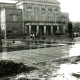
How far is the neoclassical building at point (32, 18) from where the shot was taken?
178ft

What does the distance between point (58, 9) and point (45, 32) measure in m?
9.50

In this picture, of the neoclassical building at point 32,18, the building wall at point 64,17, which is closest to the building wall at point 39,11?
the neoclassical building at point 32,18

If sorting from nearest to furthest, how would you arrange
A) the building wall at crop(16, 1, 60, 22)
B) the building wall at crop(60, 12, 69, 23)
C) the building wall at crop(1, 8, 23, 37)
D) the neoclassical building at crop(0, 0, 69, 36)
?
the building wall at crop(1, 8, 23, 37), the neoclassical building at crop(0, 0, 69, 36), the building wall at crop(16, 1, 60, 22), the building wall at crop(60, 12, 69, 23)

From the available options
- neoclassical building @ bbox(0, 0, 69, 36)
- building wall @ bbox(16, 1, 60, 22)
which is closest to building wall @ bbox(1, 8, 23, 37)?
neoclassical building @ bbox(0, 0, 69, 36)

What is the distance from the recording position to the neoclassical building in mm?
54250

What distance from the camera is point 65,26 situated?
62812mm

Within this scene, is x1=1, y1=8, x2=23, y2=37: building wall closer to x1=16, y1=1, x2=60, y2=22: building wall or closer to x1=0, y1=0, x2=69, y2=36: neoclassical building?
x1=0, y1=0, x2=69, y2=36: neoclassical building

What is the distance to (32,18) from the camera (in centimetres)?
5772

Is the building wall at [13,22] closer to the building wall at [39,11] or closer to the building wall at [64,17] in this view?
the building wall at [39,11]

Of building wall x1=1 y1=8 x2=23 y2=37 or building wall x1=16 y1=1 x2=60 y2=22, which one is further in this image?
building wall x1=16 y1=1 x2=60 y2=22

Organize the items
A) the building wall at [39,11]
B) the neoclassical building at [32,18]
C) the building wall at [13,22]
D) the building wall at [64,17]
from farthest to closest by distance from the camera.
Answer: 1. the building wall at [64,17]
2. the building wall at [39,11]
3. the neoclassical building at [32,18]
4. the building wall at [13,22]

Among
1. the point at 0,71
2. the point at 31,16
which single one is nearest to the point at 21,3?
the point at 31,16

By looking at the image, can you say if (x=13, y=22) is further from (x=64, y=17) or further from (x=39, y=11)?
(x=64, y=17)

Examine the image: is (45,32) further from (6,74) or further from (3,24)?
(6,74)
